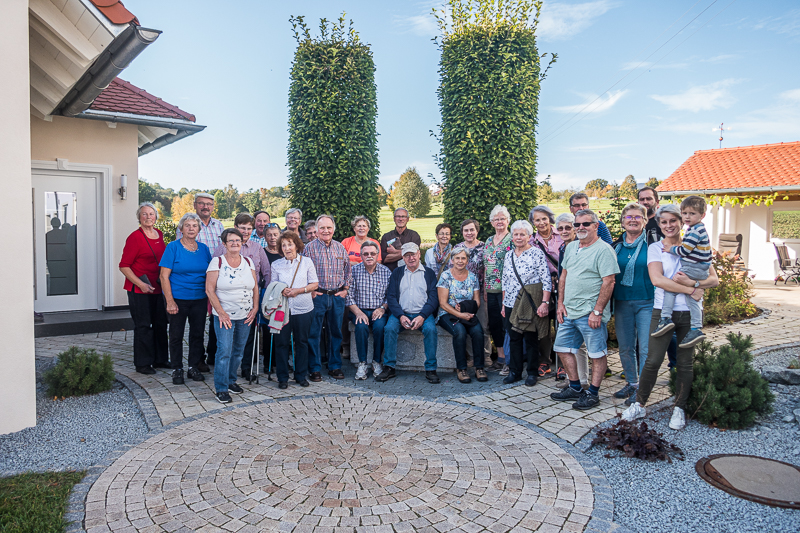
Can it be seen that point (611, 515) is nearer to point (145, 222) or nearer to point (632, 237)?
point (632, 237)

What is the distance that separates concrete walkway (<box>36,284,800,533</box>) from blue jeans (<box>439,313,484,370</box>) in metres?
0.39

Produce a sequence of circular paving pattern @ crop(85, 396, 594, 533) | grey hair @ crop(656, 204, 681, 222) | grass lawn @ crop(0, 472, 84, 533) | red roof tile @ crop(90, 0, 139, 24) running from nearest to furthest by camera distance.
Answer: grass lawn @ crop(0, 472, 84, 533), circular paving pattern @ crop(85, 396, 594, 533), red roof tile @ crop(90, 0, 139, 24), grey hair @ crop(656, 204, 681, 222)

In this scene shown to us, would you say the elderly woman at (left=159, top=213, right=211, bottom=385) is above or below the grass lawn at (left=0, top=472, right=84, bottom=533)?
above

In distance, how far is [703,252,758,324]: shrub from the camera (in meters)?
8.63

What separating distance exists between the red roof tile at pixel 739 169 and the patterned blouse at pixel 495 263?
1118 cm

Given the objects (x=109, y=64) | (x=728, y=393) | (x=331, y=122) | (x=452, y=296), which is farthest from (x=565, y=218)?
(x=109, y=64)

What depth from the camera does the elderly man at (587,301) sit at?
4.91 m

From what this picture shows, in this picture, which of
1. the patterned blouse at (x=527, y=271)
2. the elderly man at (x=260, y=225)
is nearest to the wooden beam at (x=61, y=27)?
the elderly man at (x=260, y=225)

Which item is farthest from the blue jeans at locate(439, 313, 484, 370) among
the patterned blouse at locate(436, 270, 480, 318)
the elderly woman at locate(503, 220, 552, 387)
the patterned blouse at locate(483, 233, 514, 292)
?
the patterned blouse at locate(483, 233, 514, 292)

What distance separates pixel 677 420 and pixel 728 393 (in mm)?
500

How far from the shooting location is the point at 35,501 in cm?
325

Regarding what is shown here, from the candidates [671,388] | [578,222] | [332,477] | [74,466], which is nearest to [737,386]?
[671,388]

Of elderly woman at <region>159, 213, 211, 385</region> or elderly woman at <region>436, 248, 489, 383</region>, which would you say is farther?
elderly woman at <region>436, 248, 489, 383</region>

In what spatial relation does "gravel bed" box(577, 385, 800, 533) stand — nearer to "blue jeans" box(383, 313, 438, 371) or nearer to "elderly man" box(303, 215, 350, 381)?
"blue jeans" box(383, 313, 438, 371)
